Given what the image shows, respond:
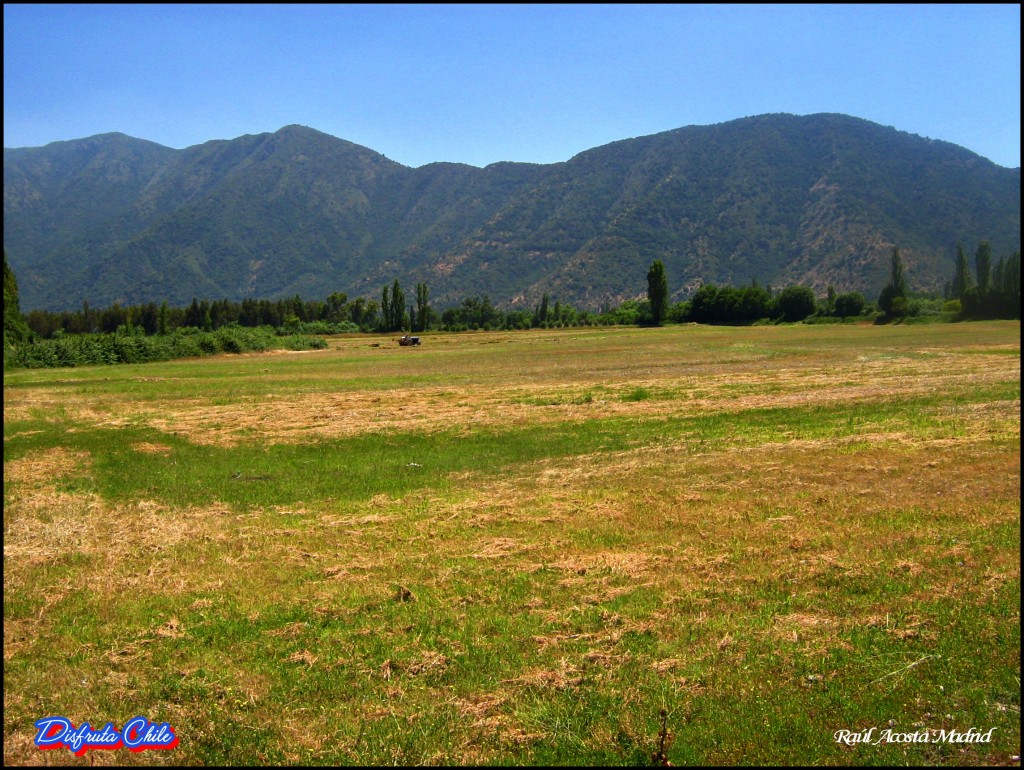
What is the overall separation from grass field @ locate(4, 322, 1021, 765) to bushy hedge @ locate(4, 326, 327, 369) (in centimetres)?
5727

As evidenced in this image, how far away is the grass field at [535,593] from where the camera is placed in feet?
19.7

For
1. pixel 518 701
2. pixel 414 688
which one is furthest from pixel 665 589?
pixel 414 688

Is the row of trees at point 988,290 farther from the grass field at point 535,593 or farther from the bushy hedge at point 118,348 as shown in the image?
the bushy hedge at point 118,348

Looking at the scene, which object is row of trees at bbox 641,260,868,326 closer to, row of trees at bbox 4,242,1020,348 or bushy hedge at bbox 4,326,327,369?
row of trees at bbox 4,242,1020,348

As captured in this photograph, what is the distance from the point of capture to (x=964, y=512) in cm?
1096

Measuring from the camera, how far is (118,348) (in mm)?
72938

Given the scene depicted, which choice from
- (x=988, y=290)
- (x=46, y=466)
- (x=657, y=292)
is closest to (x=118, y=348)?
(x=46, y=466)

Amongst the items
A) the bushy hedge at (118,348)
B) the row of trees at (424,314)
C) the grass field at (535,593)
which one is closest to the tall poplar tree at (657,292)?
the row of trees at (424,314)

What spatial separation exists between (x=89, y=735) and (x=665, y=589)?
667 cm

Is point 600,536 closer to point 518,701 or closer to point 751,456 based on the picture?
point 518,701

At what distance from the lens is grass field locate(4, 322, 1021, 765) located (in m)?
6.02

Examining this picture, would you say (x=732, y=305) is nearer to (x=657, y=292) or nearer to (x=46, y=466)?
(x=657, y=292)

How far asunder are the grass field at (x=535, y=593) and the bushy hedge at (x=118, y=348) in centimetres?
5727

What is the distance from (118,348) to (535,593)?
78.2 metres
